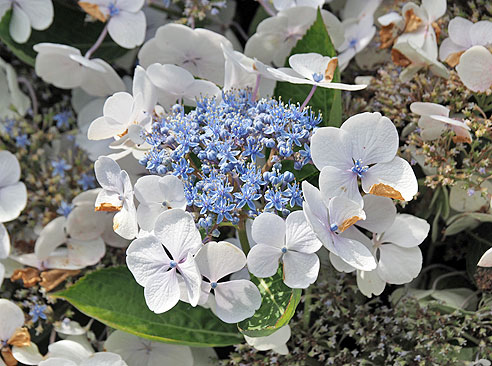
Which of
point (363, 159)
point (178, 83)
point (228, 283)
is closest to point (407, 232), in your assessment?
point (363, 159)

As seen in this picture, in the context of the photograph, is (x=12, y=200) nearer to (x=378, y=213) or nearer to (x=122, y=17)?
(x=122, y=17)

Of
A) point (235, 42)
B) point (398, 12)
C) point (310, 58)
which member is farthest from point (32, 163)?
point (398, 12)

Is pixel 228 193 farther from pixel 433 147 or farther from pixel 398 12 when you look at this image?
pixel 398 12

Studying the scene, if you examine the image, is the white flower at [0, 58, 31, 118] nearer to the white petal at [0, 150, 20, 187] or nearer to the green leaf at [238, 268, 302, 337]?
the white petal at [0, 150, 20, 187]

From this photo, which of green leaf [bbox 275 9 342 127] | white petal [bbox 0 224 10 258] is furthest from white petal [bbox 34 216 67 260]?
green leaf [bbox 275 9 342 127]

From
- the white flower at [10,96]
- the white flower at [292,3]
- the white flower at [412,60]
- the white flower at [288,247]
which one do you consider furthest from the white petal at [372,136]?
the white flower at [10,96]

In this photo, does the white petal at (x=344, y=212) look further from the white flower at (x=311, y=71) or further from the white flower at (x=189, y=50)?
the white flower at (x=189, y=50)

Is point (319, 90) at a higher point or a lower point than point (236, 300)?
higher
